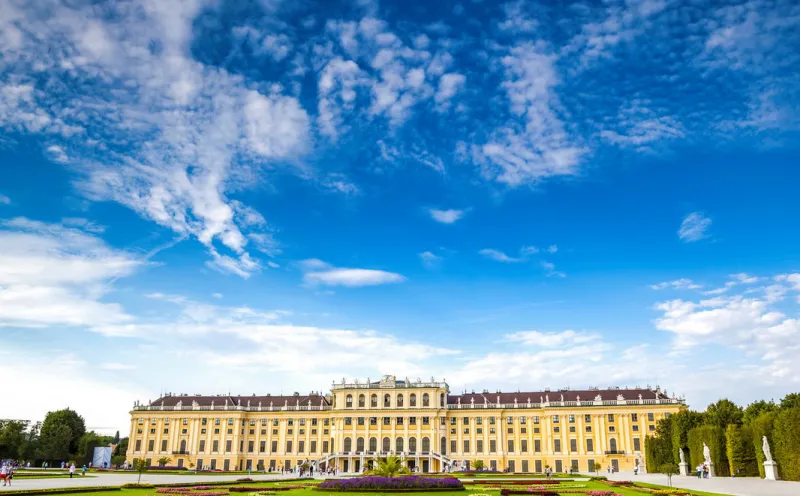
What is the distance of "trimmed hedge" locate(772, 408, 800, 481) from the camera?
42.6 meters

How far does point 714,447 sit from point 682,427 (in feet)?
29.8

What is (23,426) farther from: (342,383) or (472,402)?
(472,402)

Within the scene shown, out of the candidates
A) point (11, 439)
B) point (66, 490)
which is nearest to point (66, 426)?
point (11, 439)

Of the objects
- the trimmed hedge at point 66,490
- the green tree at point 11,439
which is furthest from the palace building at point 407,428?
the trimmed hedge at point 66,490

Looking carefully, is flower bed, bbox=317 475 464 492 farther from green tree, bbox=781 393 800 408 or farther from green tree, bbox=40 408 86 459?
green tree, bbox=40 408 86 459

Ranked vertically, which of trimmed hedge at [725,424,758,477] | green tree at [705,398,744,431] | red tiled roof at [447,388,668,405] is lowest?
trimmed hedge at [725,424,758,477]

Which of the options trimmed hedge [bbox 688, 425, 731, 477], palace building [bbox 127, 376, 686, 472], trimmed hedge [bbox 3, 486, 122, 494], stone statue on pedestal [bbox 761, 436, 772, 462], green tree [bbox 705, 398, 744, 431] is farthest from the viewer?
palace building [bbox 127, 376, 686, 472]

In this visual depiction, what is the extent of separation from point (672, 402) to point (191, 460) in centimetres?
6955

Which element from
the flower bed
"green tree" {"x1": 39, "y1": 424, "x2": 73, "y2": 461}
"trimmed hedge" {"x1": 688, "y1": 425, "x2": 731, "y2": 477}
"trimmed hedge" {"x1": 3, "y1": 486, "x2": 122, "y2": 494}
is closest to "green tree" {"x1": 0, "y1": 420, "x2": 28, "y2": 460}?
"green tree" {"x1": 39, "y1": 424, "x2": 73, "y2": 461}

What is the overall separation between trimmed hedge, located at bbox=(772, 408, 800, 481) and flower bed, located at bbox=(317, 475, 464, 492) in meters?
24.2

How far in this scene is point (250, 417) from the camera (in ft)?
319

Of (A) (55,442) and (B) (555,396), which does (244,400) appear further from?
(B) (555,396)

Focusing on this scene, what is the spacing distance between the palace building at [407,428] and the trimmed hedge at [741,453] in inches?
1200

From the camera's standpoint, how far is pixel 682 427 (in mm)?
64438
